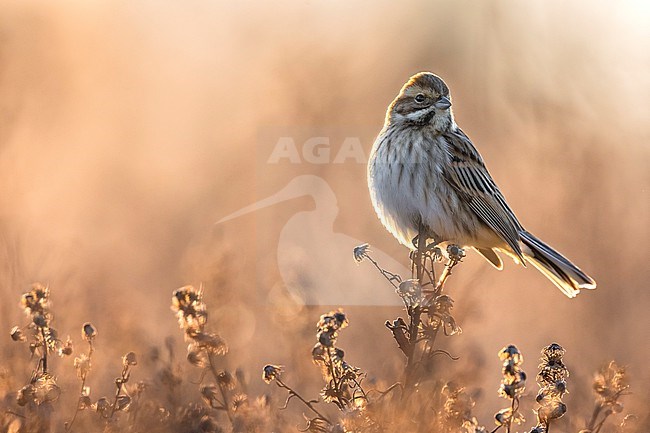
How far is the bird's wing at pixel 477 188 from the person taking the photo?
6.09 meters

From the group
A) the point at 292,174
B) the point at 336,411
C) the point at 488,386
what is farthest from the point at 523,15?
the point at 336,411

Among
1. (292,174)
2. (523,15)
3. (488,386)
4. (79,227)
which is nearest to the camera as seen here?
(488,386)

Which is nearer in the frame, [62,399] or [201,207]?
[62,399]

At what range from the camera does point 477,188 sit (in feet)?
20.4

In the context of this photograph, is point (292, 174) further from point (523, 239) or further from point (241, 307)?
point (241, 307)

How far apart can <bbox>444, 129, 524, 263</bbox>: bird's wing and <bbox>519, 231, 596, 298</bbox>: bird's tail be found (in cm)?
14

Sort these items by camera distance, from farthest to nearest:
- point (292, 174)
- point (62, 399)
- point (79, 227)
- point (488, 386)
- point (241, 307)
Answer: point (79, 227) → point (292, 174) → point (488, 386) → point (241, 307) → point (62, 399)

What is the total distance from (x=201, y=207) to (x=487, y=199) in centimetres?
440

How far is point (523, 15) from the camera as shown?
10.8 meters

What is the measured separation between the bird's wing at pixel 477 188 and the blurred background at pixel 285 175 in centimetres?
31

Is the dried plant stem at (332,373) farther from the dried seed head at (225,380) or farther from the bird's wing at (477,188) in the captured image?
the bird's wing at (477,188)

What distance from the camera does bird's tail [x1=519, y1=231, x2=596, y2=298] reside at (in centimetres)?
609

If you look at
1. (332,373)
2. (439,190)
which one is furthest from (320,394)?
(439,190)

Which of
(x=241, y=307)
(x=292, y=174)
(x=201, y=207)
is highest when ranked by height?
(x=201, y=207)
